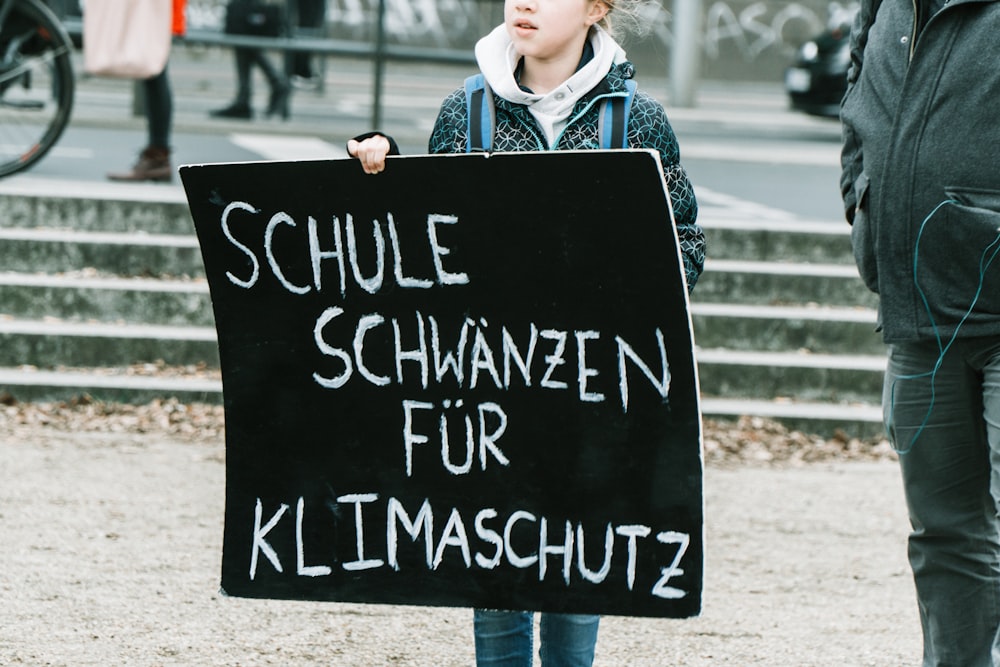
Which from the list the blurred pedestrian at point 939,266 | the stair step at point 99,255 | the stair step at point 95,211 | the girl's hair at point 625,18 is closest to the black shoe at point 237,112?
the stair step at point 95,211

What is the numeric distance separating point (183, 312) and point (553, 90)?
4253 mm

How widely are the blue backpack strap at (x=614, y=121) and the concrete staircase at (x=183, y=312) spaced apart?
3653 mm

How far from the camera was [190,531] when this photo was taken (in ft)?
16.6

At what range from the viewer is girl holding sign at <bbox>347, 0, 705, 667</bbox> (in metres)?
3.04

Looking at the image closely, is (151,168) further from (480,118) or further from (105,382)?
(480,118)

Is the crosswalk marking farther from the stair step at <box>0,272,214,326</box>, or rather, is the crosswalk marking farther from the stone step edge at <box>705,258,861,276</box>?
the stone step edge at <box>705,258,861,276</box>

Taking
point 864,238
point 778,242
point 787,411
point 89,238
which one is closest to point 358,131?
point 89,238

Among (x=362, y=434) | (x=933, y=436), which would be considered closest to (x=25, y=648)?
(x=362, y=434)

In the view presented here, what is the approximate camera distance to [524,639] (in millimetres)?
3209

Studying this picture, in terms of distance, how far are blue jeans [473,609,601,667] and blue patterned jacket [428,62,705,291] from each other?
74cm

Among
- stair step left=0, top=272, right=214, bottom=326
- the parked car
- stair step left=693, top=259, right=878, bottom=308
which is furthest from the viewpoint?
the parked car

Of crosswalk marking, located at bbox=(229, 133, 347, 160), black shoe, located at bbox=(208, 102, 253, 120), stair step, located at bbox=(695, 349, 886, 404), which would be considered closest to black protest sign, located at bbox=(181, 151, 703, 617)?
stair step, located at bbox=(695, 349, 886, 404)

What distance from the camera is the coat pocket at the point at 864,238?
3373mm

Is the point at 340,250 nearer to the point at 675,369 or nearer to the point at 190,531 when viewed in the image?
the point at 675,369
